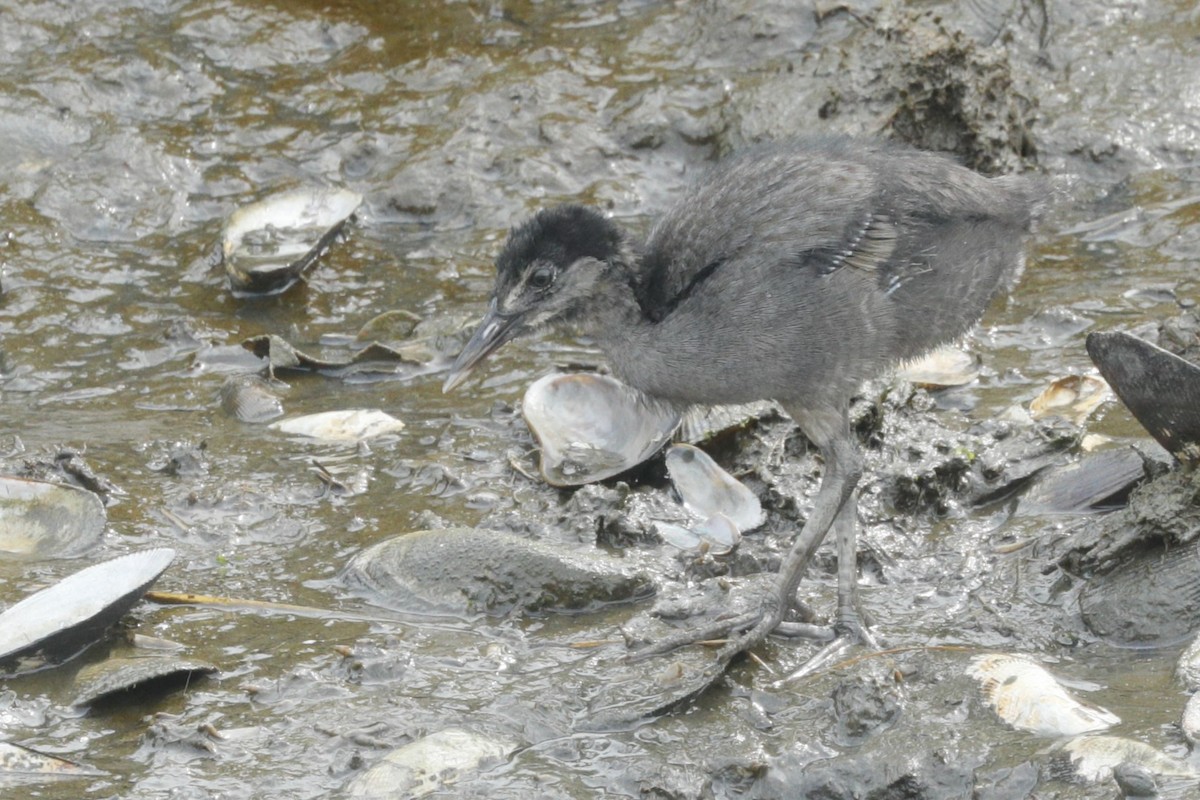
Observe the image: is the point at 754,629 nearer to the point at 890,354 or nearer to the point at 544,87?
the point at 890,354

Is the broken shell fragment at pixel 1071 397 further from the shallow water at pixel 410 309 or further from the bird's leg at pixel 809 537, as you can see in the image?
the bird's leg at pixel 809 537

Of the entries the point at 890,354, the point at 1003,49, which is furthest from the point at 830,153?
the point at 1003,49

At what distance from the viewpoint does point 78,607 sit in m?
5.01

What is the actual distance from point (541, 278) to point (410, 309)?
2252mm

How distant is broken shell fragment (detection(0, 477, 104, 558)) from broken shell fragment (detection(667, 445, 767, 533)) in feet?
7.19

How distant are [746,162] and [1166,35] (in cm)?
441

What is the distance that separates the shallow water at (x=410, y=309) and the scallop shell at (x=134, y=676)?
7 centimetres

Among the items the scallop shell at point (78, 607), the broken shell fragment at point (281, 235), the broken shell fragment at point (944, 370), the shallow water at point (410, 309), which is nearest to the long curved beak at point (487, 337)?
the shallow water at point (410, 309)

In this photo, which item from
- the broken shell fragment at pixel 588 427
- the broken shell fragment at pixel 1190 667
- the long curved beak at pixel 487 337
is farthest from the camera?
the broken shell fragment at pixel 588 427

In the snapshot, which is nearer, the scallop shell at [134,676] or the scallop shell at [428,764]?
the scallop shell at [428,764]

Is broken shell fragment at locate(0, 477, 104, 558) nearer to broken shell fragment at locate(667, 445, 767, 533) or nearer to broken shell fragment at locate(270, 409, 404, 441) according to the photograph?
broken shell fragment at locate(270, 409, 404, 441)

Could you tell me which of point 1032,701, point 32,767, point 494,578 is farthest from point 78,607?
point 1032,701

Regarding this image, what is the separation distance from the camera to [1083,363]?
22.6ft

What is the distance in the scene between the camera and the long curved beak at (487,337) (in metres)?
5.73
